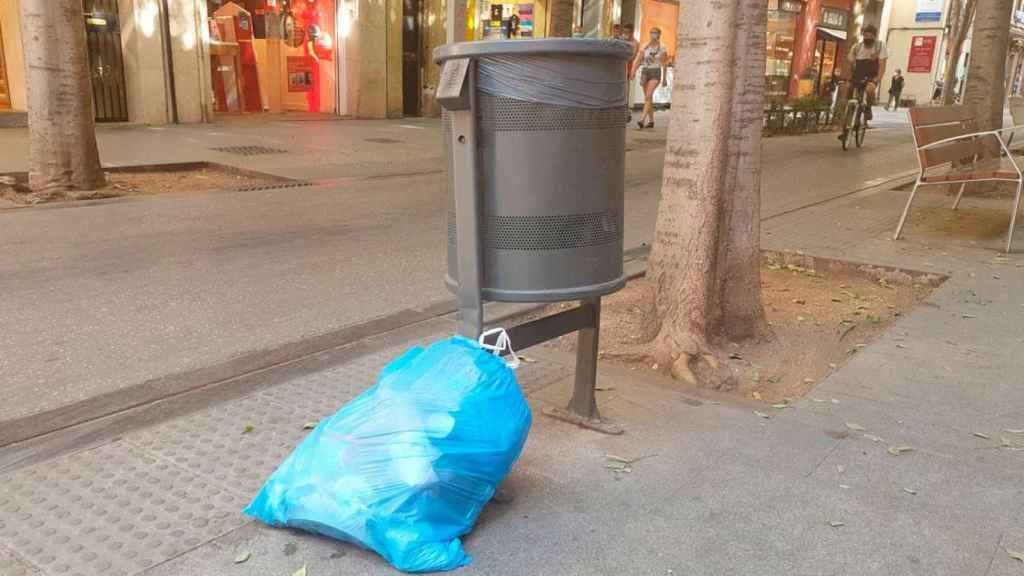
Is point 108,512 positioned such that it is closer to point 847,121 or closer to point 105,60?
point 105,60

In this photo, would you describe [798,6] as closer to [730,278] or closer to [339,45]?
[339,45]

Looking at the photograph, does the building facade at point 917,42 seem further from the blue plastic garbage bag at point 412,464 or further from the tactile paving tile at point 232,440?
the blue plastic garbage bag at point 412,464

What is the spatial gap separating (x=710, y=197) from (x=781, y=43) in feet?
103

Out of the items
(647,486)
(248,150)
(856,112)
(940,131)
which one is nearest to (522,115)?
(647,486)

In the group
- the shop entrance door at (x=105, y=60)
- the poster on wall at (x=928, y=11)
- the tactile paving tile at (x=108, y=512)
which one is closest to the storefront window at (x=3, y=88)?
the shop entrance door at (x=105, y=60)

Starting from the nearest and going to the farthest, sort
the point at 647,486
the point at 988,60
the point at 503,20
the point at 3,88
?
the point at 647,486
the point at 988,60
the point at 3,88
the point at 503,20

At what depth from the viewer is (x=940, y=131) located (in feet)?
25.5

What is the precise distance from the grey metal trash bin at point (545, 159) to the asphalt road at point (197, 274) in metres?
1.98

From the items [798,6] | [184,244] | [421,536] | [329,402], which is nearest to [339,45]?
[184,244]

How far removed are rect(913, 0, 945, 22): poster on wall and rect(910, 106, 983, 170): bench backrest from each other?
39.6 metres

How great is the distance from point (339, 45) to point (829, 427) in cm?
1654

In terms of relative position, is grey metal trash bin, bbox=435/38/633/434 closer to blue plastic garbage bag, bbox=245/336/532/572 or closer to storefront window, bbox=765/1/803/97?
blue plastic garbage bag, bbox=245/336/532/572

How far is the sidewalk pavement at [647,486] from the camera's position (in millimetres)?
2428

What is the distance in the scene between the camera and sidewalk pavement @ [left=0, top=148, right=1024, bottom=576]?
2.43 metres
